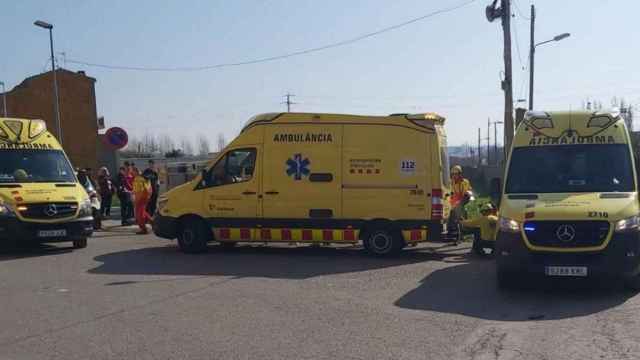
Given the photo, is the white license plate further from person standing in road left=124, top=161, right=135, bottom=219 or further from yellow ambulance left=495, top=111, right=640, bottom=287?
yellow ambulance left=495, top=111, right=640, bottom=287

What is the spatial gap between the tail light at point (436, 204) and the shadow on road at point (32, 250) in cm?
732

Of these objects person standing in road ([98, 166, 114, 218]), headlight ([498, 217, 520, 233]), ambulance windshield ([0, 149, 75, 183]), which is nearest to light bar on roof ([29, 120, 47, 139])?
ambulance windshield ([0, 149, 75, 183])

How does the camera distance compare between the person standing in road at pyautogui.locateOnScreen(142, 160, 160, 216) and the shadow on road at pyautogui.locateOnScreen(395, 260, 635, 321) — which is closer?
the shadow on road at pyautogui.locateOnScreen(395, 260, 635, 321)

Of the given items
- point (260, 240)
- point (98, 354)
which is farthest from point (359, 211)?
point (98, 354)

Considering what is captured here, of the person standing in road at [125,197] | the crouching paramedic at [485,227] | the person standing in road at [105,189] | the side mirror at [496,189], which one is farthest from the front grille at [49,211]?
the side mirror at [496,189]

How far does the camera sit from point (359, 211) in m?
12.2

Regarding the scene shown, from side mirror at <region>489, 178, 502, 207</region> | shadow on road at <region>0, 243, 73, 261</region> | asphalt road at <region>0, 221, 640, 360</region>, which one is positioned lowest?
asphalt road at <region>0, 221, 640, 360</region>

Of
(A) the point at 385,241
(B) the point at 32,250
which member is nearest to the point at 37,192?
(B) the point at 32,250

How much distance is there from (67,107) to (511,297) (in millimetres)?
46463

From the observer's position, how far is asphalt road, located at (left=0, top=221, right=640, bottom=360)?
6.39 meters

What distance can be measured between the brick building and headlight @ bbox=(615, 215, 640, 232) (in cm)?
4616

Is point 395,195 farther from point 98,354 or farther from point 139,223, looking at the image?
point 139,223

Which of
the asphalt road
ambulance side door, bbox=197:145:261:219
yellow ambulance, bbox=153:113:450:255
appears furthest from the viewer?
ambulance side door, bbox=197:145:261:219

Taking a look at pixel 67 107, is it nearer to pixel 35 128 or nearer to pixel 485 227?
pixel 35 128
